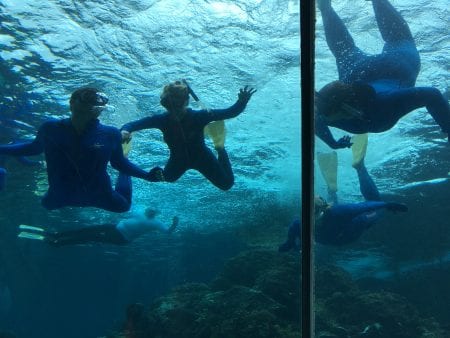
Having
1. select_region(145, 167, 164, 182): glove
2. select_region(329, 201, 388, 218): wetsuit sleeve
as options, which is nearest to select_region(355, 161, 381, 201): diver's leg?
select_region(329, 201, 388, 218): wetsuit sleeve

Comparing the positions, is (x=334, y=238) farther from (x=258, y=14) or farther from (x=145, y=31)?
(x=145, y=31)

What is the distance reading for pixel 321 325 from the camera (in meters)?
12.9

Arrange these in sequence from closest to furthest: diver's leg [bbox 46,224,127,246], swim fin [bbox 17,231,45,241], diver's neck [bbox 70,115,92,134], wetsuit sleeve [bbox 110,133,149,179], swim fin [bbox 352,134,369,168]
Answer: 1. diver's neck [bbox 70,115,92,134]
2. wetsuit sleeve [bbox 110,133,149,179]
3. swim fin [bbox 352,134,369,168]
4. diver's leg [bbox 46,224,127,246]
5. swim fin [bbox 17,231,45,241]

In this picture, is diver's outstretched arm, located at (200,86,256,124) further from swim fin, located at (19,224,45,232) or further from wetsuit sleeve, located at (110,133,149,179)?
swim fin, located at (19,224,45,232)

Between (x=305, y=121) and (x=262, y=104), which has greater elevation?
(x=262, y=104)

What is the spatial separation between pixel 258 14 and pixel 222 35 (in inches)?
48.1

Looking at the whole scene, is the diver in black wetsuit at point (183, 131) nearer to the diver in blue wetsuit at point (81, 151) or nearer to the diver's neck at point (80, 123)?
the diver in blue wetsuit at point (81, 151)

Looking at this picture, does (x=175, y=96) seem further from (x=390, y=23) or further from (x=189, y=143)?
(x=390, y=23)

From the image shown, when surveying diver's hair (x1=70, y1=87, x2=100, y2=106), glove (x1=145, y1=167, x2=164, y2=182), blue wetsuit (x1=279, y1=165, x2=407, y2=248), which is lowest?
blue wetsuit (x1=279, y1=165, x2=407, y2=248)

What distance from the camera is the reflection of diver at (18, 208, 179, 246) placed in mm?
13984

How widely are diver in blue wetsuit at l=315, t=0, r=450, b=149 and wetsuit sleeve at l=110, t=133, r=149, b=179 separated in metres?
3.36

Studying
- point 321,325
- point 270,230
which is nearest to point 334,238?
point 321,325

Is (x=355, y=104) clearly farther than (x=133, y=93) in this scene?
No

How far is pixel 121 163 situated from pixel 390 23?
613cm
